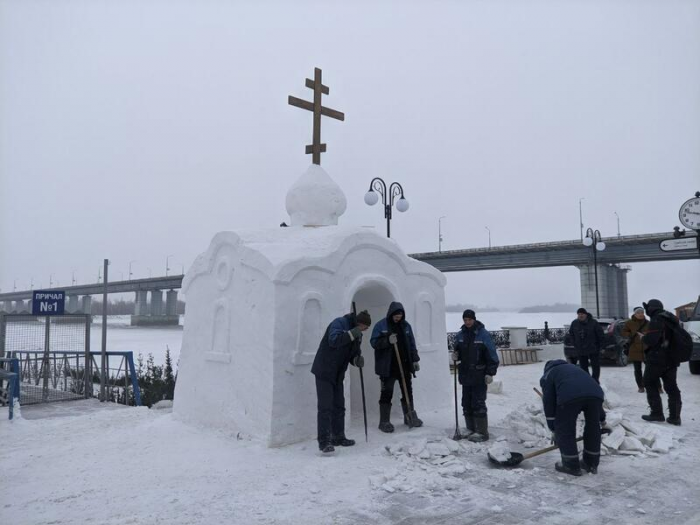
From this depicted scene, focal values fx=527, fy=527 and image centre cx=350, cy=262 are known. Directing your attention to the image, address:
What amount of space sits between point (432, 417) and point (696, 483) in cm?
374

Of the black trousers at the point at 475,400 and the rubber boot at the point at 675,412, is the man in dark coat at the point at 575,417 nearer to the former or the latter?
the black trousers at the point at 475,400

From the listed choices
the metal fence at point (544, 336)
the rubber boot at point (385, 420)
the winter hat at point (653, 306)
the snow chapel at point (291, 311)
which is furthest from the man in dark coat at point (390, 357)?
the metal fence at point (544, 336)

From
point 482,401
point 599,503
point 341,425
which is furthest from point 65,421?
point 599,503

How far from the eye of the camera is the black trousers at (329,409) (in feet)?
20.3

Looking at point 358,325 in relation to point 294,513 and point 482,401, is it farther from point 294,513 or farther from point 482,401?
point 294,513

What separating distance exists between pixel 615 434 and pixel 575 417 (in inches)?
53.0

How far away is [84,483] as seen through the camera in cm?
536

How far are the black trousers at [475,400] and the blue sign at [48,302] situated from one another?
828 cm

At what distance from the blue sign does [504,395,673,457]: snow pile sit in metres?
8.88

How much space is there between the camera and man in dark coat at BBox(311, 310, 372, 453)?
20.4 ft

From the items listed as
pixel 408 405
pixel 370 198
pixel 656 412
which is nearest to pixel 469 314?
pixel 408 405

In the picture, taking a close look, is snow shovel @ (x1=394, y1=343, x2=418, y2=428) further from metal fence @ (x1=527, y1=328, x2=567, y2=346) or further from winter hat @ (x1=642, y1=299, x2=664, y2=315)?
metal fence @ (x1=527, y1=328, x2=567, y2=346)

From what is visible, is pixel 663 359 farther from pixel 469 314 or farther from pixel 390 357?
pixel 390 357

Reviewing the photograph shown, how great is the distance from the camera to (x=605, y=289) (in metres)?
34.2
